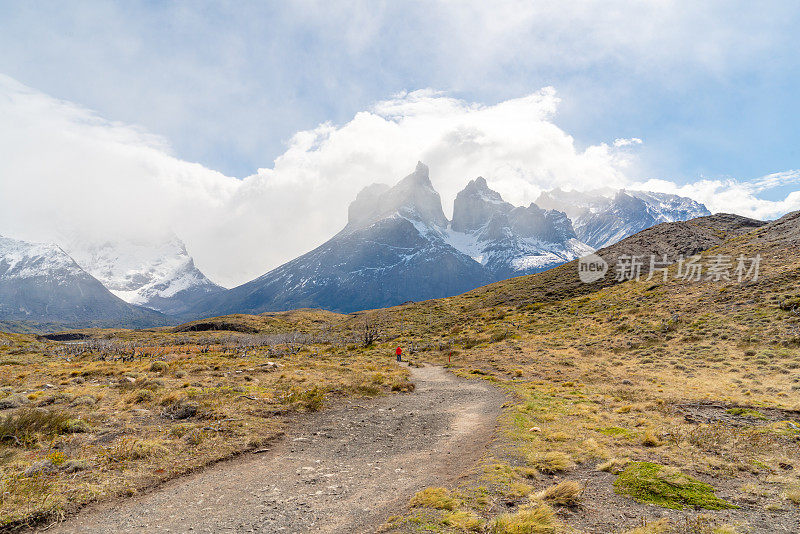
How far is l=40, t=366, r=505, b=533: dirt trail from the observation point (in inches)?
307

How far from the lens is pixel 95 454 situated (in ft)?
35.8

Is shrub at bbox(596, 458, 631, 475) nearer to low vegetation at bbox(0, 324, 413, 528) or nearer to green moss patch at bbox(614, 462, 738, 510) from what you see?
green moss patch at bbox(614, 462, 738, 510)

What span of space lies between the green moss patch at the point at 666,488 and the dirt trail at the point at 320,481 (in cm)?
429

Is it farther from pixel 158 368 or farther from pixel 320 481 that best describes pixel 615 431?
pixel 158 368

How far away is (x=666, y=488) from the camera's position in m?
8.71

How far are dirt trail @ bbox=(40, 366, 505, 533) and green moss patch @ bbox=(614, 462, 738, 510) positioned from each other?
4.29 metres

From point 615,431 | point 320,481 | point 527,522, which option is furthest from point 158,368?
point 615,431

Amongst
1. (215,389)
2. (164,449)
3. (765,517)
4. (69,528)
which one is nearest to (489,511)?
(765,517)

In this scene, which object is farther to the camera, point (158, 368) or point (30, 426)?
point (158, 368)

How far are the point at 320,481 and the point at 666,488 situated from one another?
9072 millimetres

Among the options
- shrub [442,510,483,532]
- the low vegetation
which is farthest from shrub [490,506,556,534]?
the low vegetation

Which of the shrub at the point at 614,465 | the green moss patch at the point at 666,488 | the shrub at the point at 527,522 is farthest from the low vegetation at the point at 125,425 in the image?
the green moss patch at the point at 666,488

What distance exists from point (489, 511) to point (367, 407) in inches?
495

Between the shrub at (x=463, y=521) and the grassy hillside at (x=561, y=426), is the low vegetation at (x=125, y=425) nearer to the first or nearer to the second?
the grassy hillside at (x=561, y=426)
